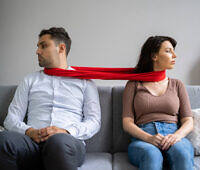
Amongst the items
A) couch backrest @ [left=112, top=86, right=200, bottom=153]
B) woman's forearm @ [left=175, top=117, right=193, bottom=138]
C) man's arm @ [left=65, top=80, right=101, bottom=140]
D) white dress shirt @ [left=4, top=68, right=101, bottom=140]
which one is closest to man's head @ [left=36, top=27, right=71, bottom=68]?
white dress shirt @ [left=4, top=68, right=101, bottom=140]

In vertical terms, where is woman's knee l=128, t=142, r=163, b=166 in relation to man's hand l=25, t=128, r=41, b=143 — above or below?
below

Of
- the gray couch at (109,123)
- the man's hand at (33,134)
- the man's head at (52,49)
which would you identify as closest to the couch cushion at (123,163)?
the gray couch at (109,123)

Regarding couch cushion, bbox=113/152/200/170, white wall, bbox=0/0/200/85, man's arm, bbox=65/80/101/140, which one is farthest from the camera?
white wall, bbox=0/0/200/85

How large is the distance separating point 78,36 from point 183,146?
5.35ft

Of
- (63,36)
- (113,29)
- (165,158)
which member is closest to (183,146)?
(165,158)

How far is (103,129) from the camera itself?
1.81 m

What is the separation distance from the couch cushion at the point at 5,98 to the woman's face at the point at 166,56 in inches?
41.7

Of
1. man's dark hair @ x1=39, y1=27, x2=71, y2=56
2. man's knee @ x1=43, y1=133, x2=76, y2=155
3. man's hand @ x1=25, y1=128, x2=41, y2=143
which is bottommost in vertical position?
man's hand @ x1=25, y1=128, x2=41, y2=143

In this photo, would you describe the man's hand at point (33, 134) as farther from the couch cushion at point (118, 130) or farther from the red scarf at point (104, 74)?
the couch cushion at point (118, 130)

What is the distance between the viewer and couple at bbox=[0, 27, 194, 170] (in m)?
1.29

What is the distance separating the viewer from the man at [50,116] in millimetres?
1276

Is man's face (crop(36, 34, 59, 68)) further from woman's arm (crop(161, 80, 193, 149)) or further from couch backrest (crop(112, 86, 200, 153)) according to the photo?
woman's arm (crop(161, 80, 193, 149))

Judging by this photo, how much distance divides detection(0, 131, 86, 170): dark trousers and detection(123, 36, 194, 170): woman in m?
0.37

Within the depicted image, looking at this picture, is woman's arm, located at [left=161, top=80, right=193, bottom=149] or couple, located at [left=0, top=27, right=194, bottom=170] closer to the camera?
couple, located at [left=0, top=27, right=194, bottom=170]
